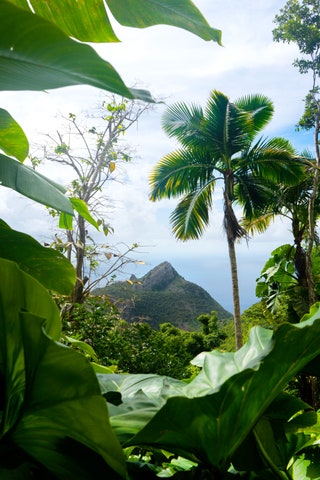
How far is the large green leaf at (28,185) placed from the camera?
505mm

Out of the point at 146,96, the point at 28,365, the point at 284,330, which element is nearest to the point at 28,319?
the point at 28,365

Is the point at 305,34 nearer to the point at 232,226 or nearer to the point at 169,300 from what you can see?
the point at 232,226

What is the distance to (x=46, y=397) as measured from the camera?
26cm

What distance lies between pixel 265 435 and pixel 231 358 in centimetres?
7

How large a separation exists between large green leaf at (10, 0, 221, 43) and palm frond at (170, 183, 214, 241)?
30.9ft

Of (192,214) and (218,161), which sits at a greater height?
(218,161)

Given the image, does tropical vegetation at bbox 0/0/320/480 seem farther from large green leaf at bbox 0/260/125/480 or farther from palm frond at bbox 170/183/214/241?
palm frond at bbox 170/183/214/241

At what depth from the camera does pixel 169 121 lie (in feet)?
34.6

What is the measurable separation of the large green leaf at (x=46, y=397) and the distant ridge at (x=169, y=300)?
15.2 metres

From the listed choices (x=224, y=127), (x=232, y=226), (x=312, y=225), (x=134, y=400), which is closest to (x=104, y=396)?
(x=134, y=400)

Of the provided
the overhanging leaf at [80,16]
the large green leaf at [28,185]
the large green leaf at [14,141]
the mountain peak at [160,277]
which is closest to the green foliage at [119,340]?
the large green leaf at [14,141]

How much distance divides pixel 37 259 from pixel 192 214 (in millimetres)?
9767

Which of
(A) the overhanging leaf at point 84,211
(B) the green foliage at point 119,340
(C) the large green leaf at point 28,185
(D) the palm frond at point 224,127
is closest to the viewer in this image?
(C) the large green leaf at point 28,185

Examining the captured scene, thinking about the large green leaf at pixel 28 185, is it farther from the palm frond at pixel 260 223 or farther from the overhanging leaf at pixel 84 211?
the palm frond at pixel 260 223
